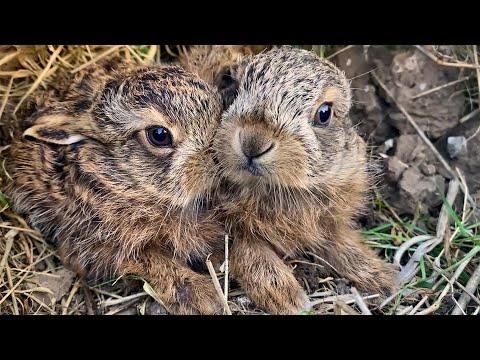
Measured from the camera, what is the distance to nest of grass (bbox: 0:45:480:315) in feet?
12.3

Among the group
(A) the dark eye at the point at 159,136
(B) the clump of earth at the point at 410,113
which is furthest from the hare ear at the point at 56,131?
(B) the clump of earth at the point at 410,113

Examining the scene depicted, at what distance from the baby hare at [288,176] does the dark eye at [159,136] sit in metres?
0.26

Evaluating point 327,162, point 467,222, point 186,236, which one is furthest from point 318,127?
point 467,222

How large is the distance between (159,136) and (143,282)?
78cm

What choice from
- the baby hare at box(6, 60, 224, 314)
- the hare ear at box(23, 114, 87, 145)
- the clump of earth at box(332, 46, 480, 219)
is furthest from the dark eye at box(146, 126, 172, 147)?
the clump of earth at box(332, 46, 480, 219)

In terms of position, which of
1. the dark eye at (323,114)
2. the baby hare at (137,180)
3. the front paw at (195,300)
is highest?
the dark eye at (323,114)

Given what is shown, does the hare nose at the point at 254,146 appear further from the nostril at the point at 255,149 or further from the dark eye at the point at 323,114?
the dark eye at the point at 323,114

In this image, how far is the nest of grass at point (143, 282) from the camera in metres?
3.75

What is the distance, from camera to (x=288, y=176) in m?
3.46

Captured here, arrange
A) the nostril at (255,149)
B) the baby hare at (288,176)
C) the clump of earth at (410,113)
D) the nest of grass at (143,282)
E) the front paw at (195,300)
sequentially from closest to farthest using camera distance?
the nostril at (255,149)
the baby hare at (288,176)
the front paw at (195,300)
the nest of grass at (143,282)
the clump of earth at (410,113)

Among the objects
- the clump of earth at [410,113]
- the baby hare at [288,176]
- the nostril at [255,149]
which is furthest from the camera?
the clump of earth at [410,113]

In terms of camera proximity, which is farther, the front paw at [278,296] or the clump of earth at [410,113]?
the clump of earth at [410,113]

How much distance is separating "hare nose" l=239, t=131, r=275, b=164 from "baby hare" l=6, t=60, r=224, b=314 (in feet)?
1.19

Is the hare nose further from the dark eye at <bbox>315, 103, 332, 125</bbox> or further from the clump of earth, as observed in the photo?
the clump of earth
